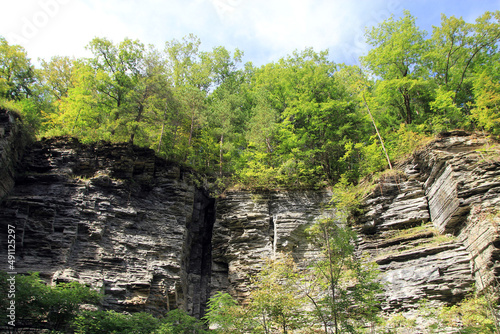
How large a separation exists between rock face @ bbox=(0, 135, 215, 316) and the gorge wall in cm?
5

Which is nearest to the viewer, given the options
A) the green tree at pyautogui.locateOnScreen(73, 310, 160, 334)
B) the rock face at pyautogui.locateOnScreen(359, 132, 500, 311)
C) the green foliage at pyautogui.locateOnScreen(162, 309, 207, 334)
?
the green tree at pyautogui.locateOnScreen(73, 310, 160, 334)

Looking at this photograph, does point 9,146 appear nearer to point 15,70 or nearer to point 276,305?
point 15,70

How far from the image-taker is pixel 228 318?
10.7m

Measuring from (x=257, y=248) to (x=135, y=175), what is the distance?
27.4ft

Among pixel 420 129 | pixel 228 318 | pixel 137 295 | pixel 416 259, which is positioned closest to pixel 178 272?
pixel 137 295

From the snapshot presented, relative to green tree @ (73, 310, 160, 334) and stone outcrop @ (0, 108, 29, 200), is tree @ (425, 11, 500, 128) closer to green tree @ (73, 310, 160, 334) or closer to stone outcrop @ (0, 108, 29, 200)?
green tree @ (73, 310, 160, 334)

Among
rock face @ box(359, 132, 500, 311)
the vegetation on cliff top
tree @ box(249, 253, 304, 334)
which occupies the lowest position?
tree @ box(249, 253, 304, 334)

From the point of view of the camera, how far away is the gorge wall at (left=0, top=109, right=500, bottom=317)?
12.9 metres

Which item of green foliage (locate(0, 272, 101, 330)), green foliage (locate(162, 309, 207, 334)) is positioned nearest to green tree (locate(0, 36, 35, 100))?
green foliage (locate(0, 272, 101, 330))

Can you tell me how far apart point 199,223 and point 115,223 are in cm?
534

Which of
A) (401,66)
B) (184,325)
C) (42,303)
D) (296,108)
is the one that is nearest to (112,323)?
(42,303)

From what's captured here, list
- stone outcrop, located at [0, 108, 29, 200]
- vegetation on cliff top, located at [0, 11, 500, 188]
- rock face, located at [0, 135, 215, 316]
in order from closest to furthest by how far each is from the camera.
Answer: rock face, located at [0, 135, 215, 316]
stone outcrop, located at [0, 108, 29, 200]
vegetation on cliff top, located at [0, 11, 500, 188]

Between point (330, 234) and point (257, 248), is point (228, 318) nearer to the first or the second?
point (330, 234)

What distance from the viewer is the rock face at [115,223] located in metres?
13.8
